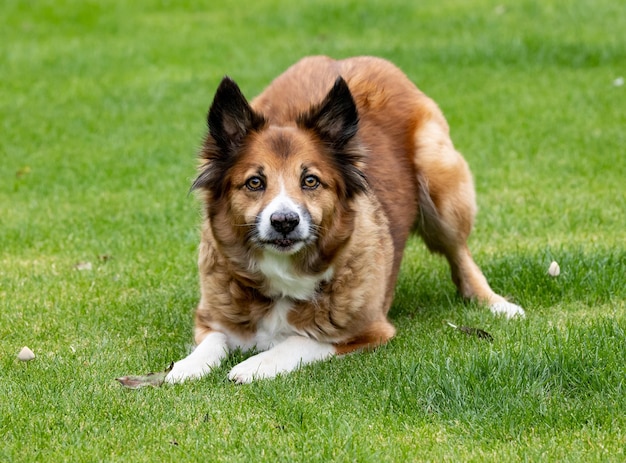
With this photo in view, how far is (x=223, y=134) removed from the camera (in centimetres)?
518

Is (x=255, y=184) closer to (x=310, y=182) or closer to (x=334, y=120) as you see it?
(x=310, y=182)

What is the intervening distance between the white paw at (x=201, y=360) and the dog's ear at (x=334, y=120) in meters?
1.21

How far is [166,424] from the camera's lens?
4332 millimetres

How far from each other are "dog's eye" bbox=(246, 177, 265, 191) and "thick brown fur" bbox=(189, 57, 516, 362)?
2 cm

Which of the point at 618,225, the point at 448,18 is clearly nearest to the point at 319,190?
the point at 618,225

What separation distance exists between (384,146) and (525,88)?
649cm

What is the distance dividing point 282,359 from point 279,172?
3.14ft

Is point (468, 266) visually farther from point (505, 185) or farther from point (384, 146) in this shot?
point (505, 185)

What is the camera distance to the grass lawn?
4293mm

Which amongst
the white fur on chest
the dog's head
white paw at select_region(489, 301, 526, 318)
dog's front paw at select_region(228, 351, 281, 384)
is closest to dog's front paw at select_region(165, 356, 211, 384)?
dog's front paw at select_region(228, 351, 281, 384)

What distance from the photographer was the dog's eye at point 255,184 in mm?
5023

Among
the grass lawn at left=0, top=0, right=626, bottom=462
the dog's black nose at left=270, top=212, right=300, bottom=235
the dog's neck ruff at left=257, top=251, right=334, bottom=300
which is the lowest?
the grass lawn at left=0, top=0, right=626, bottom=462

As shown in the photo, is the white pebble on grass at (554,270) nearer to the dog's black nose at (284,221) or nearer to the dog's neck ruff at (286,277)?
the dog's neck ruff at (286,277)

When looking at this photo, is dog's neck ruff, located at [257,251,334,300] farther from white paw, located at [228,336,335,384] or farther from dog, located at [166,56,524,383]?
white paw, located at [228,336,335,384]
